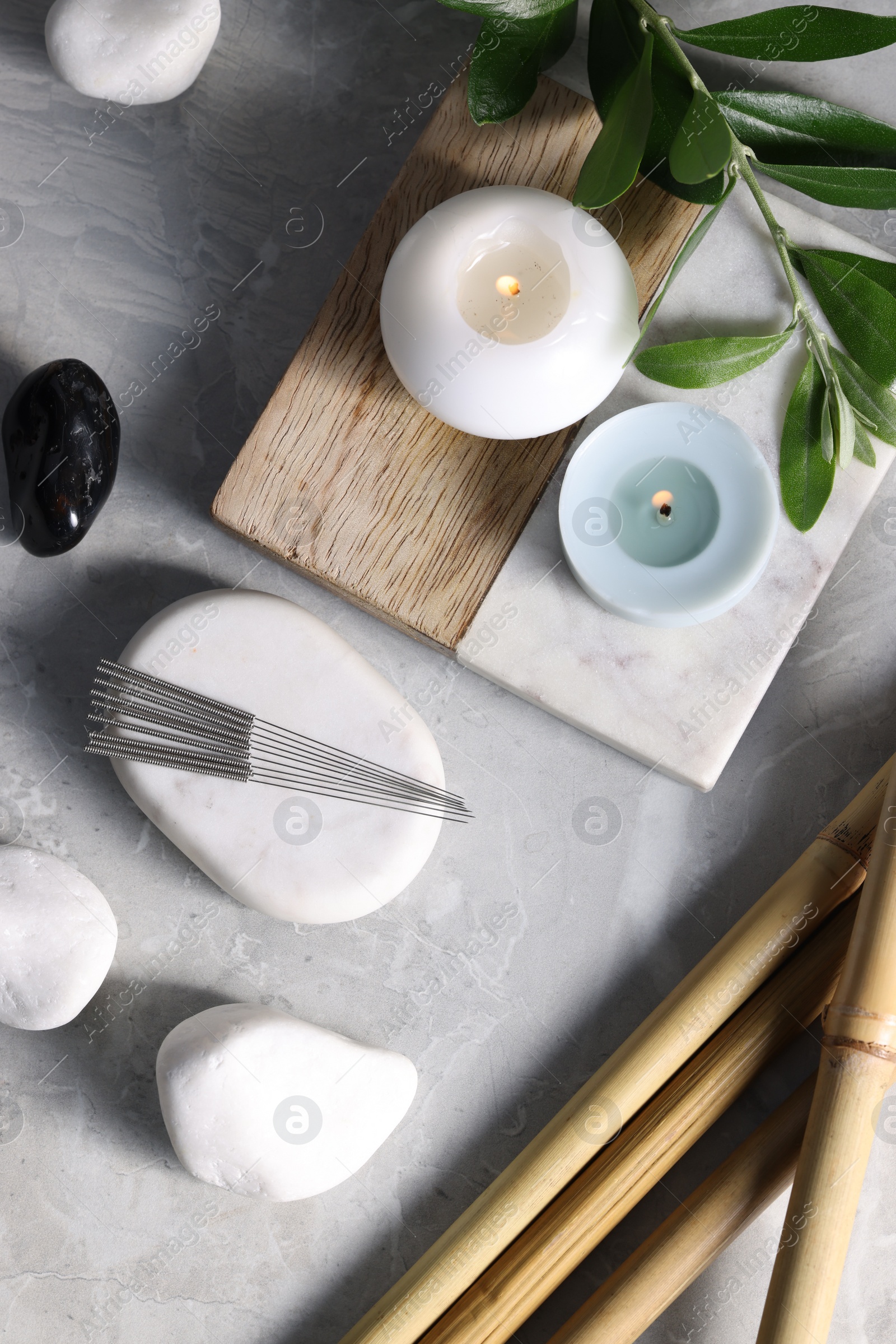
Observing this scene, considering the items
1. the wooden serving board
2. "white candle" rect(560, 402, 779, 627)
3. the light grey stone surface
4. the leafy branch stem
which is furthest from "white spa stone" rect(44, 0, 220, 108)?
"white candle" rect(560, 402, 779, 627)

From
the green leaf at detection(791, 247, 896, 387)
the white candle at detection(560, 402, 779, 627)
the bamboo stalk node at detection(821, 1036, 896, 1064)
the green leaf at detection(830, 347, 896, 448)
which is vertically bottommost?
the bamboo stalk node at detection(821, 1036, 896, 1064)

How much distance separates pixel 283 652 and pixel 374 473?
0.47 ft

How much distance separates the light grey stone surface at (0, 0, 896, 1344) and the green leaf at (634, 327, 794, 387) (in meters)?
0.18

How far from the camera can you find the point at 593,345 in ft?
1.86

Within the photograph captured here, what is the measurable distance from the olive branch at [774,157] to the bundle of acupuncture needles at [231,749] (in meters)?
0.34

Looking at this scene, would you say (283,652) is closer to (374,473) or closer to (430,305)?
(374,473)

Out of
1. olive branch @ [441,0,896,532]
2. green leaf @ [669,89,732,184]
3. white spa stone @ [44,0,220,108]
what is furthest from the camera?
white spa stone @ [44,0,220,108]

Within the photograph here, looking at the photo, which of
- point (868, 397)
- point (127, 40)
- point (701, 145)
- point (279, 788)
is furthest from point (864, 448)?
point (127, 40)

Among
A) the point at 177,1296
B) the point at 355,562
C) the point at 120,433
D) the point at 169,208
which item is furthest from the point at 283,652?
the point at 177,1296

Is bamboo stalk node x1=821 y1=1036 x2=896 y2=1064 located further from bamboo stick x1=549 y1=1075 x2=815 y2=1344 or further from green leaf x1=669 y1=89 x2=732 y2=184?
green leaf x1=669 y1=89 x2=732 y2=184

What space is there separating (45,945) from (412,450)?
440 millimetres

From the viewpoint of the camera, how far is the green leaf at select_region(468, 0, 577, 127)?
59 cm

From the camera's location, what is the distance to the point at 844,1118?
59cm

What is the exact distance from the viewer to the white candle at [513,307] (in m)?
0.56
